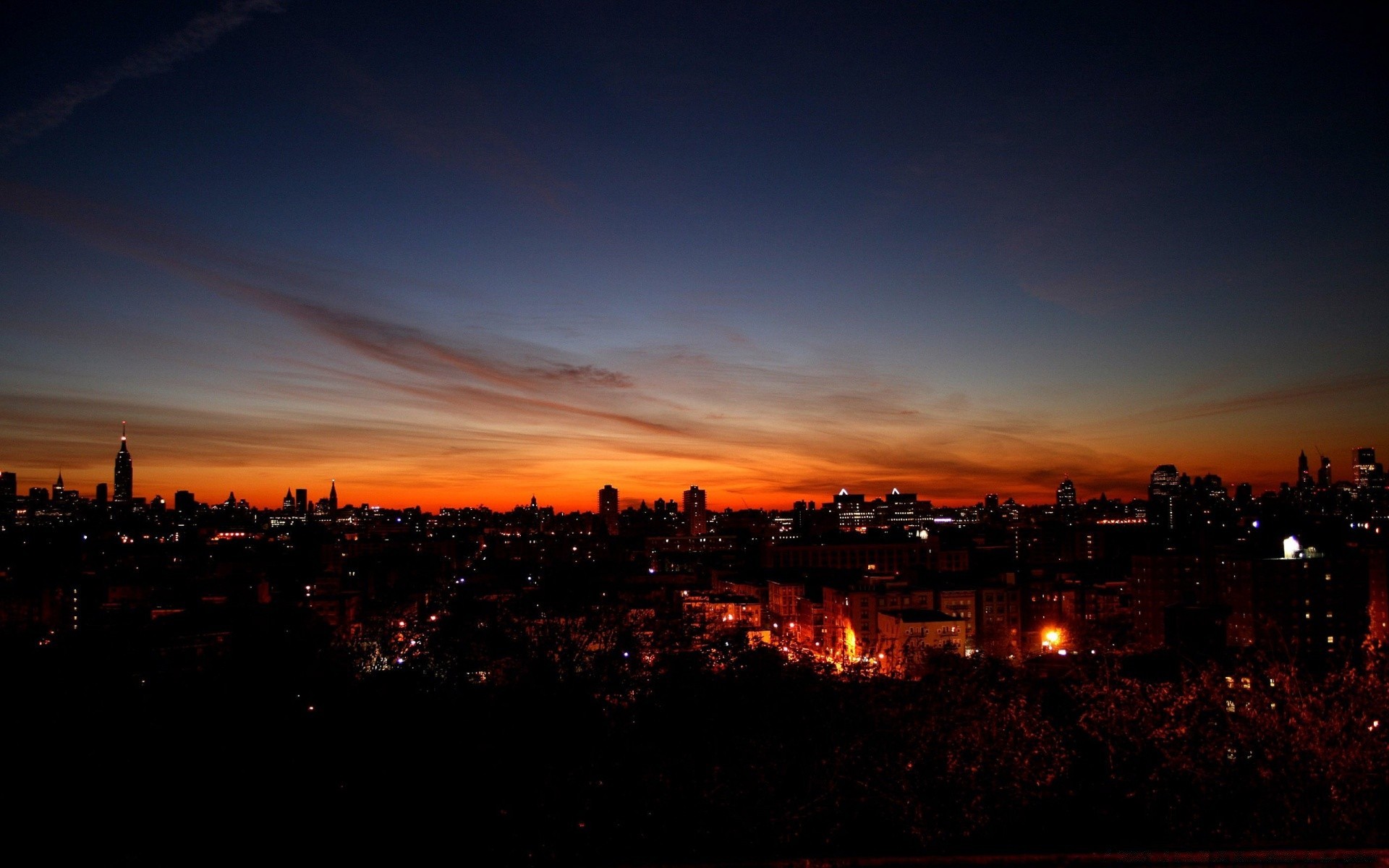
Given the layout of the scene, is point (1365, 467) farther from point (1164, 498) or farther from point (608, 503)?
point (608, 503)

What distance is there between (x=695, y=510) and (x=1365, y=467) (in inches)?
2405

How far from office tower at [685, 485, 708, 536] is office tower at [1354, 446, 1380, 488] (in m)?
57.9

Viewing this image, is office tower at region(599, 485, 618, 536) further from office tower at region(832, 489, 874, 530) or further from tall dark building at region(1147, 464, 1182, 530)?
tall dark building at region(1147, 464, 1182, 530)

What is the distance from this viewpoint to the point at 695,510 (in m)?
94.3

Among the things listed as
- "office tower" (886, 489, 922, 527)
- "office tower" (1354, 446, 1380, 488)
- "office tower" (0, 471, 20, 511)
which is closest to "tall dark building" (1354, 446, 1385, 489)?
"office tower" (1354, 446, 1380, 488)

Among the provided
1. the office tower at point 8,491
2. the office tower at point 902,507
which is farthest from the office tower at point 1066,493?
the office tower at point 8,491

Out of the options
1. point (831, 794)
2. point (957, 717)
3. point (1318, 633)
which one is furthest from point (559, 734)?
point (1318, 633)

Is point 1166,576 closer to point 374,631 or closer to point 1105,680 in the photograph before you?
point 1105,680

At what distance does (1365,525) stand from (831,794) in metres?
47.7

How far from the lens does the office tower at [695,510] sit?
9200 centimetres

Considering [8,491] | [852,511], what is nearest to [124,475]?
[8,491]

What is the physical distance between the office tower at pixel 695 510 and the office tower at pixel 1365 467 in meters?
57.9

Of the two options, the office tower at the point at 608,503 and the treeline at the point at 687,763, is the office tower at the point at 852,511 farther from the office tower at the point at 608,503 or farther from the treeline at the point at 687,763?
the treeline at the point at 687,763

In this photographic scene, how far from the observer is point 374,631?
873 centimetres
